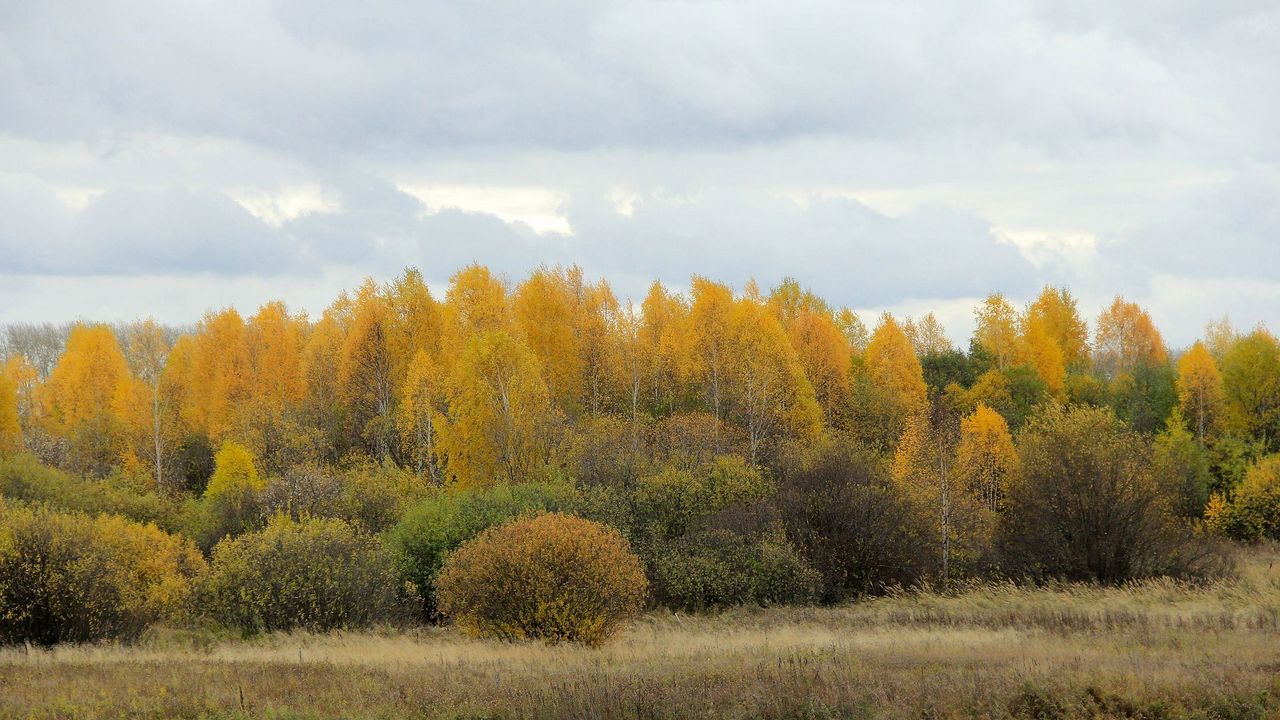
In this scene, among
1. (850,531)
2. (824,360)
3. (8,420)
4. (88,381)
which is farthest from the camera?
(88,381)

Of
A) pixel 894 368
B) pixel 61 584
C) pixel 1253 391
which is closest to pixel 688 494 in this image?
pixel 61 584

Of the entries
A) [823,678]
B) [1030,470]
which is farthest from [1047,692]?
[1030,470]

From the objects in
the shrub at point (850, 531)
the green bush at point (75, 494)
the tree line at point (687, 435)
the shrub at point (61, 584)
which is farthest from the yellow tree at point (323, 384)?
the shrub at point (61, 584)

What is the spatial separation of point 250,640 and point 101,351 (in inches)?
2636

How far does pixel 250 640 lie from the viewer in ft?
83.7

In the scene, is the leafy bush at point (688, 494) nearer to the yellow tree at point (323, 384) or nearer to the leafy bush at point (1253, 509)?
the leafy bush at point (1253, 509)

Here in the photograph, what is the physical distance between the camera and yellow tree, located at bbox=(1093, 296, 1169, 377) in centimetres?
10725

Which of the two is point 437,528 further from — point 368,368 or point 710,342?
point 368,368

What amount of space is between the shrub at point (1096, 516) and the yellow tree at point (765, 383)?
2120 centimetres

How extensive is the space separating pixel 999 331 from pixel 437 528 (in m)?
63.2

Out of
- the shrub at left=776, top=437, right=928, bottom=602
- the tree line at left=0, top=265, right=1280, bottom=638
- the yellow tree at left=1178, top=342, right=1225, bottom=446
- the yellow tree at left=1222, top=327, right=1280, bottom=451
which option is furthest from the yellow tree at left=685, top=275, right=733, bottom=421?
the yellow tree at left=1222, top=327, right=1280, bottom=451

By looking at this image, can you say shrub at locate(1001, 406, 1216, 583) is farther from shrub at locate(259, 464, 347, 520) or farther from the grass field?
shrub at locate(259, 464, 347, 520)

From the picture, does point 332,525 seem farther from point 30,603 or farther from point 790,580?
point 790,580

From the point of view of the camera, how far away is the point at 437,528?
35094 millimetres
